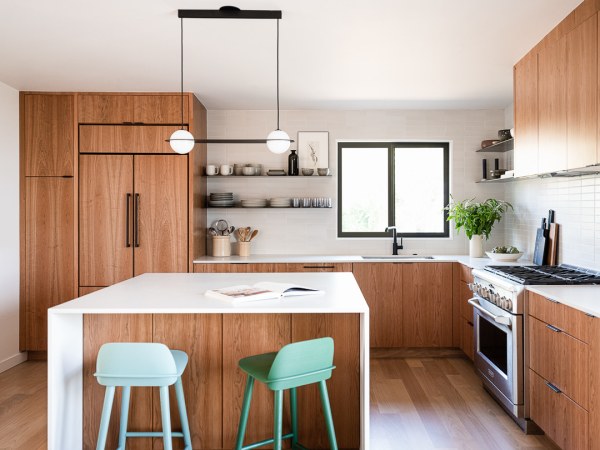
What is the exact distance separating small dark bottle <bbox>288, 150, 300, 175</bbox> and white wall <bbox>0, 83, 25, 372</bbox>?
2539 mm

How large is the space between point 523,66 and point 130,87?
3.22m

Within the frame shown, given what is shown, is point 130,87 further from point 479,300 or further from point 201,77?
point 479,300

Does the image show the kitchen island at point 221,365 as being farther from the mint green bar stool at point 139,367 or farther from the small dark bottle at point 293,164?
the small dark bottle at point 293,164

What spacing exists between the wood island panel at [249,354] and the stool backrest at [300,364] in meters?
0.51

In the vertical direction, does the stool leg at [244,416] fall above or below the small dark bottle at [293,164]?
below

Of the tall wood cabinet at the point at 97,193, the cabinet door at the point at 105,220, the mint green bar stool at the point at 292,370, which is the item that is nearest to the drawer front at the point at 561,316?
the mint green bar stool at the point at 292,370

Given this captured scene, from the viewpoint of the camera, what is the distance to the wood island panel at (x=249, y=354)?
2.71 m

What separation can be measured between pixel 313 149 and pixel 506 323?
2.85 metres

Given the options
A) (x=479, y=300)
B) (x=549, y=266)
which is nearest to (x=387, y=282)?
(x=479, y=300)

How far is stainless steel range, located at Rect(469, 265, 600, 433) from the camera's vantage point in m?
3.12

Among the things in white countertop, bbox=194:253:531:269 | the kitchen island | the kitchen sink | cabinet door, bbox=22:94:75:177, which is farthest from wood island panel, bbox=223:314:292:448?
cabinet door, bbox=22:94:75:177

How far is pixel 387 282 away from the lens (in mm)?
4773

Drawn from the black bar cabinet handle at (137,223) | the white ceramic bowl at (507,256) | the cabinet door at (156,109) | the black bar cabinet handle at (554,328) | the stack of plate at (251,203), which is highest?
the cabinet door at (156,109)

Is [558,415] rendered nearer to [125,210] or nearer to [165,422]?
[165,422]
